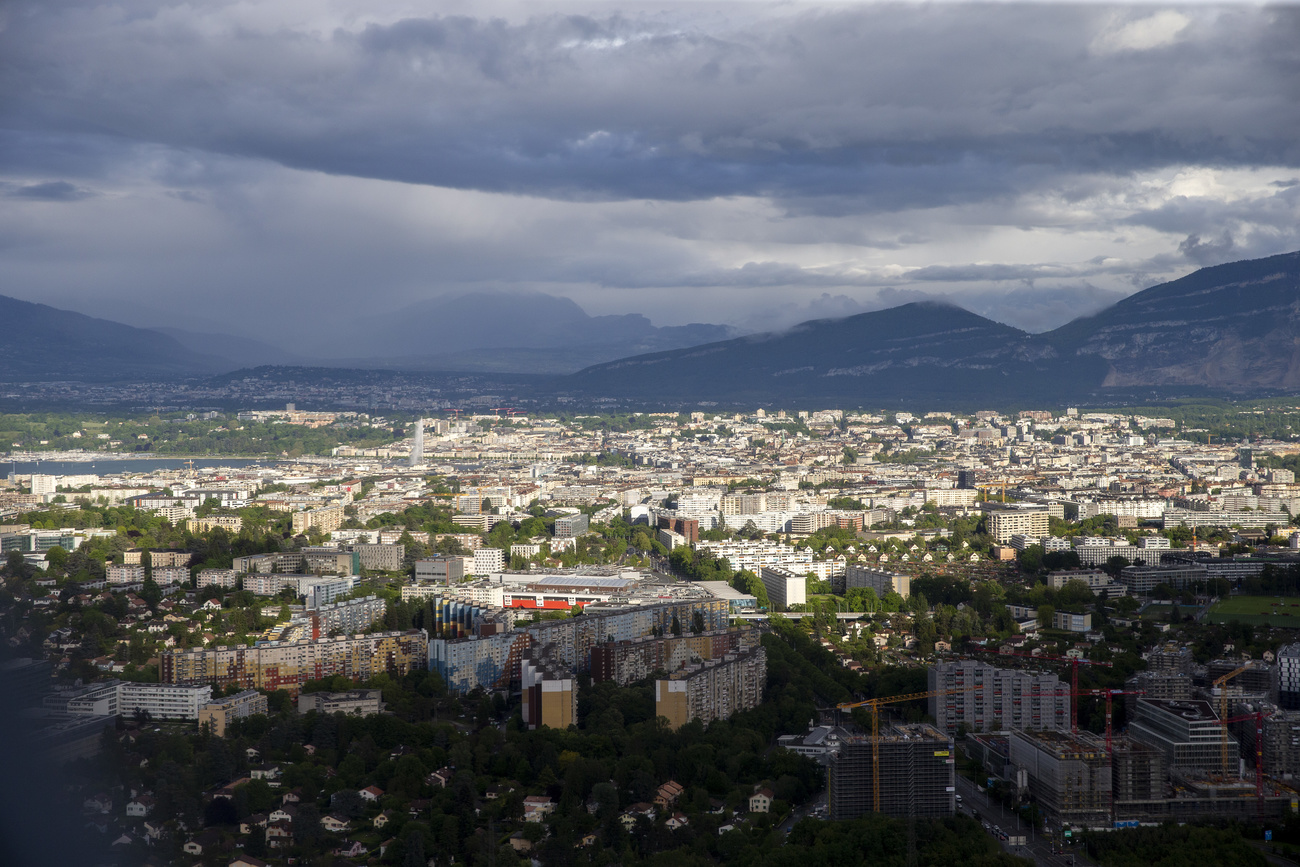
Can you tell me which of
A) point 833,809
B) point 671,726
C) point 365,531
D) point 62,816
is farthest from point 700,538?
point 62,816

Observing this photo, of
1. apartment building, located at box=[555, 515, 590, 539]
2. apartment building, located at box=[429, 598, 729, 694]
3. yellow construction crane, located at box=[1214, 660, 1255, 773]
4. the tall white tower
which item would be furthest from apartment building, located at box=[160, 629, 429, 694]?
the tall white tower

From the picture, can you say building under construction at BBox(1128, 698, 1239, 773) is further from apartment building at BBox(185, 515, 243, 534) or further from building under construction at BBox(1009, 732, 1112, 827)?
apartment building at BBox(185, 515, 243, 534)

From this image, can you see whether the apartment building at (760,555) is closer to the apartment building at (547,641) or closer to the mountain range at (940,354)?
the apartment building at (547,641)

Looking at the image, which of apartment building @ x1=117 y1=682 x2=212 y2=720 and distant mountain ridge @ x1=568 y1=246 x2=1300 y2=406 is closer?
apartment building @ x1=117 y1=682 x2=212 y2=720

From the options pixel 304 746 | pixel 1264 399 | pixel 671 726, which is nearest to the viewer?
pixel 304 746

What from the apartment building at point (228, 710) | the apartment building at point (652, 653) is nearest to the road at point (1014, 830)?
the apartment building at point (652, 653)

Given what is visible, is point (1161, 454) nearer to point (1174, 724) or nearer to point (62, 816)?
point (1174, 724)
